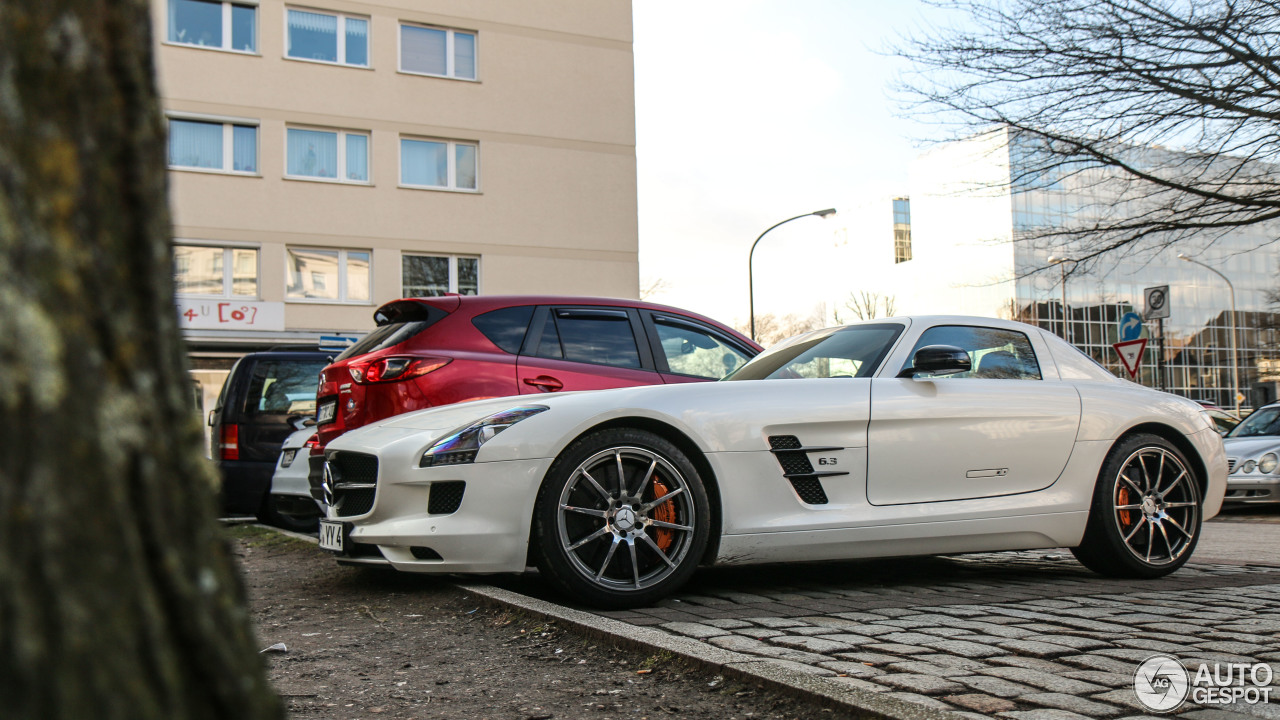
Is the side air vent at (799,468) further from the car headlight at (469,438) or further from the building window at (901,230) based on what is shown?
the building window at (901,230)

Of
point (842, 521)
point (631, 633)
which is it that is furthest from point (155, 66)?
point (842, 521)

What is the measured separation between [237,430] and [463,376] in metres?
4.60

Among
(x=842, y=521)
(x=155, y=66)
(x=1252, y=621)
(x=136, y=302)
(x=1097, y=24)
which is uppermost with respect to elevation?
(x=1097, y=24)

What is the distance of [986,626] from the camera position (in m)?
4.19

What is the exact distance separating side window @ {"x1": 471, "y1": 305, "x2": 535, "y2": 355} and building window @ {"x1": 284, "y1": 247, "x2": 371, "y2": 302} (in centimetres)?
1966

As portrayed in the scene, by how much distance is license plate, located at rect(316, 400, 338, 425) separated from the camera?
22.2 ft

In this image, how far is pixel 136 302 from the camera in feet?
3.43

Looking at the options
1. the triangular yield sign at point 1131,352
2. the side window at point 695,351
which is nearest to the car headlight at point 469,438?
the side window at point 695,351

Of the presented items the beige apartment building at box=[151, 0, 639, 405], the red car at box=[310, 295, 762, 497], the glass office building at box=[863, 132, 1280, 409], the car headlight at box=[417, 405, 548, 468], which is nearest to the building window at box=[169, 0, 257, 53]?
the beige apartment building at box=[151, 0, 639, 405]

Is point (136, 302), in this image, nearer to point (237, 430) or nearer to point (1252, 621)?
point (1252, 621)

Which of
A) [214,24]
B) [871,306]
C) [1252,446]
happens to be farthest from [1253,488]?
[871,306]

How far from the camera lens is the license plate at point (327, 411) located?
6.76 meters

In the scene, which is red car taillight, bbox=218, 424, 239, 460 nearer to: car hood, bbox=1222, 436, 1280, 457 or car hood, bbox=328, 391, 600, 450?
car hood, bbox=328, 391, 600, 450

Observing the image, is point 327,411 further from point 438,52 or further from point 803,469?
point 438,52
